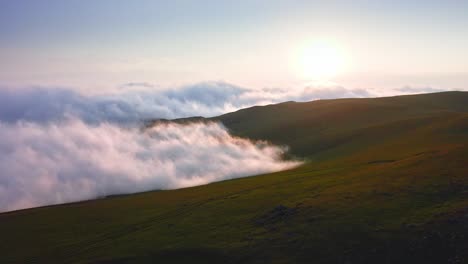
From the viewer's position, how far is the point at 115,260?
59.5 meters

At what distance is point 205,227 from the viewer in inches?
2709

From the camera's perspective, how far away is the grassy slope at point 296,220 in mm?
52781

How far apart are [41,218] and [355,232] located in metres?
81.1

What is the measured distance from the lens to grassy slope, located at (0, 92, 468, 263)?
5278 centimetres

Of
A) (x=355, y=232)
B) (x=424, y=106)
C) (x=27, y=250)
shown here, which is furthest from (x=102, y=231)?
(x=424, y=106)

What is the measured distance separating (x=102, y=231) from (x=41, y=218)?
3283 centimetres

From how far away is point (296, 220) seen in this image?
210 ft

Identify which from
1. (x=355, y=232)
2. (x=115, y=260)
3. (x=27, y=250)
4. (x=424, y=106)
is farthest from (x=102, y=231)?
(x=424, y=106)

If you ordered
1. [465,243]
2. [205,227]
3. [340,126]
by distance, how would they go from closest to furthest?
[465,243]
[205,227]
[340,126]

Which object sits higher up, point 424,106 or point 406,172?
point 424,106

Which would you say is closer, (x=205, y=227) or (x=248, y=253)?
(x=248, y=253)

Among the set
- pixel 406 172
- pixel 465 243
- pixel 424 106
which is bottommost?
pixel 465 243

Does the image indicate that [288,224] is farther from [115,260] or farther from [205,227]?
[115,260]

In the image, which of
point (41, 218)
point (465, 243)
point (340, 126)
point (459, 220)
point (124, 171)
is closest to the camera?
point (465, 243)
